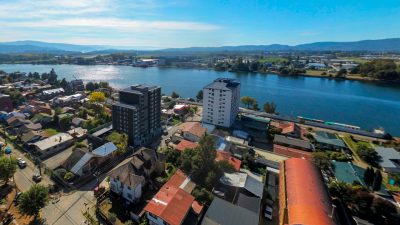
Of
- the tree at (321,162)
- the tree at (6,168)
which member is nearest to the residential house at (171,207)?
the tree at (6,168)

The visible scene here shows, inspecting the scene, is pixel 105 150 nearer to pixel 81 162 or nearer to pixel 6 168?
pixel 81 162

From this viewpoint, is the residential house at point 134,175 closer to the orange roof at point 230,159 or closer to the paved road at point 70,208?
the paved road at point 70,208

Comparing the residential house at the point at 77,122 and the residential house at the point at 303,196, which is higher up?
the residential house at the point at 77,122

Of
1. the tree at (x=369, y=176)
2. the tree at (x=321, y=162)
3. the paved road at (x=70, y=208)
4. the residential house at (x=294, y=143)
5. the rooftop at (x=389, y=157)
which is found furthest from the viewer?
the residential house at (x=294, y=143)

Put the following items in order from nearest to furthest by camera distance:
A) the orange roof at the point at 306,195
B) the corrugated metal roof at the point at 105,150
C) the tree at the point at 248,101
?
the orange roof at the point at 306,195, the corrugated metal roof at the point at 105,150, the tree at the point at 248,101

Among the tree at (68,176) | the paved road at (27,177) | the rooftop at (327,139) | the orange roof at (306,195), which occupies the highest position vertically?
the orange roof at (306,195)

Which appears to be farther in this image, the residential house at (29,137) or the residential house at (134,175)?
the residential house at (29,137)
